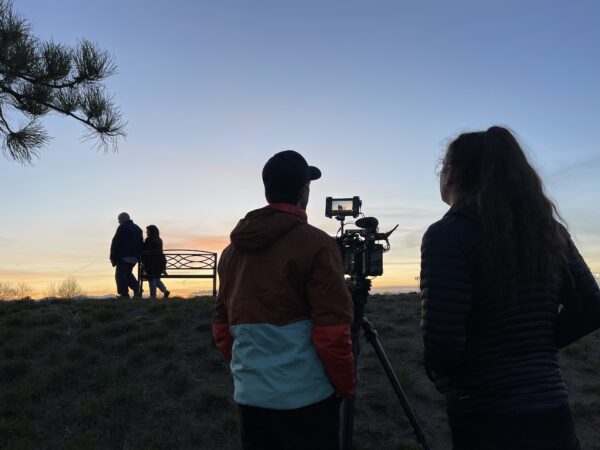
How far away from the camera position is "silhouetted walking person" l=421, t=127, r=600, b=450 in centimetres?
181

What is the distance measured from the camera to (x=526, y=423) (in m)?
1.80

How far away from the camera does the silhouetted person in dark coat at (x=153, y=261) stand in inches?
453

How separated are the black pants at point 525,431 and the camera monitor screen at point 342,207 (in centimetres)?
222

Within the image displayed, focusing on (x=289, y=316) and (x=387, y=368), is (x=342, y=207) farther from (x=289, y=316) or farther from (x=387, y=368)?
(x=289, y=316)

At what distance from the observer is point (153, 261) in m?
11.6

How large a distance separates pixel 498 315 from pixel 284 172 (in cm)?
114

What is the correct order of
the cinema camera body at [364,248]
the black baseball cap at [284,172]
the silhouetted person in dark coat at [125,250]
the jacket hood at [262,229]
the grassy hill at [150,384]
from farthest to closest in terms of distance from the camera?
the silhouetted person in dark coat at [125,250], the grassy hill at [150,384], the cinema camera body at [364,248], the black baseball cap at [284,172], the jacket hood at [262,229]

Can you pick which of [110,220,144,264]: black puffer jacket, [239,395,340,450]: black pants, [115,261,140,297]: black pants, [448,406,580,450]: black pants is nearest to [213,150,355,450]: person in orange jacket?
[239,395,340,450]: black pants

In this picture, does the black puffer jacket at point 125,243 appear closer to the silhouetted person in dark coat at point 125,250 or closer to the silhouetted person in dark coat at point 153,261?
the silhouetted person in dark coat at point 125,250

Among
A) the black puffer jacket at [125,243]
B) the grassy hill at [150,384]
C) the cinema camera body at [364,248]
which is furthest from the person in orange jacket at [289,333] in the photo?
the black puffer jacket at [125,243]

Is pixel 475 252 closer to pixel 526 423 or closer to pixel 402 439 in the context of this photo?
pixel 526 423

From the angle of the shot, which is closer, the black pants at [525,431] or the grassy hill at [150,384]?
the black pants at [525,431]

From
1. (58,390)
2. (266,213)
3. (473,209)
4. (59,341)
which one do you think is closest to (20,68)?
(59,341)

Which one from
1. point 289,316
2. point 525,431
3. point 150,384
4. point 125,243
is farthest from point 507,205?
point 125,243
